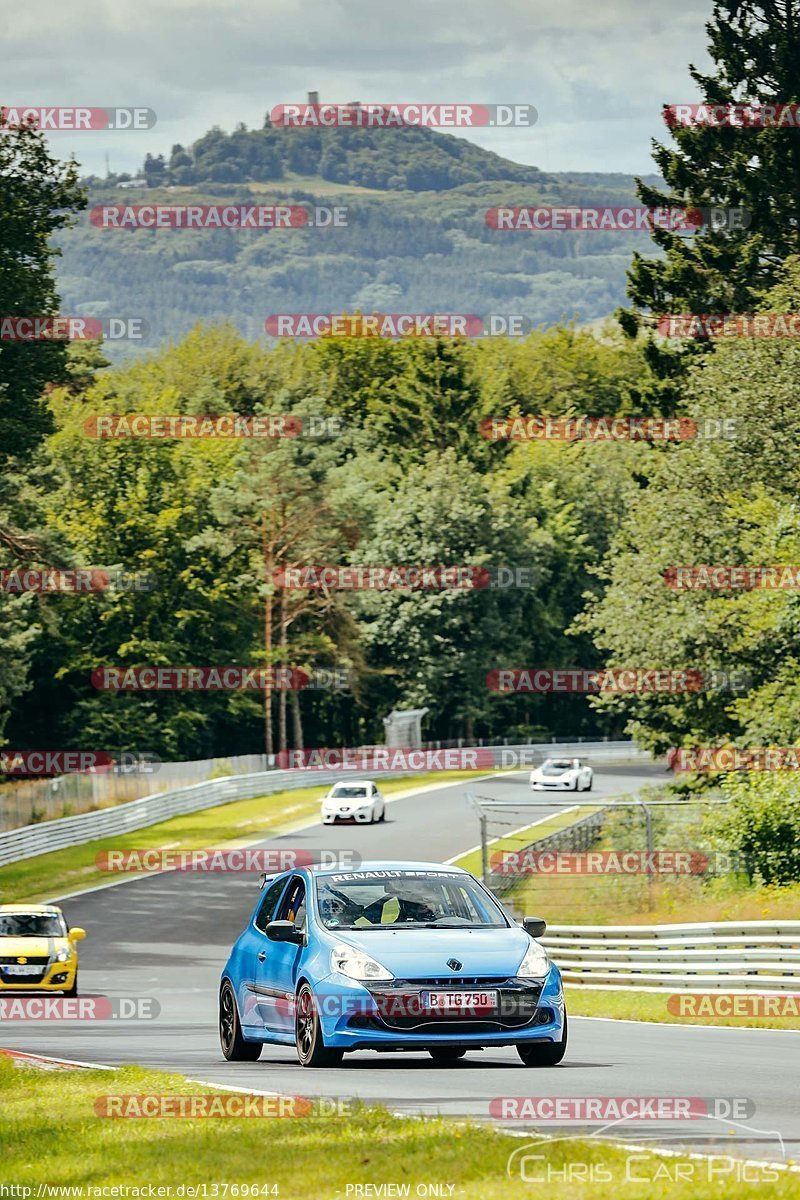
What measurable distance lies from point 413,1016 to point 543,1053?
1.37 metres

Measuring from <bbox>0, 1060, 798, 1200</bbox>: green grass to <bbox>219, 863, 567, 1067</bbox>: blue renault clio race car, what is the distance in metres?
2.15

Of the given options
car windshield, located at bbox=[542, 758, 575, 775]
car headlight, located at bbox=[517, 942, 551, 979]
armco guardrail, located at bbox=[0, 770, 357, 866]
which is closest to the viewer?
car headlight, located at bbox=[517, 942, 551, 979]

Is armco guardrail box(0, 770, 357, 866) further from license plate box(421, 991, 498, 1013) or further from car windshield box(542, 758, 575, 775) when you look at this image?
license plate box(421, 991, 498, 1013)

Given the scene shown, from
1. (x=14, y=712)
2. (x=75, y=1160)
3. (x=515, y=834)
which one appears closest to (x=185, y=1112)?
(x=75, y=1160)

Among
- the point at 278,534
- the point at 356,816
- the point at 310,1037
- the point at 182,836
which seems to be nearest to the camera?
the point at 310,1037

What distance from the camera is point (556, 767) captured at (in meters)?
69.7

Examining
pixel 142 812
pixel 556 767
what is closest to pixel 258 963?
pixel 142 812

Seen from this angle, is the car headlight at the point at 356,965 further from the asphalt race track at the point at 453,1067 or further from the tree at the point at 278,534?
the tree at the point at 278,534

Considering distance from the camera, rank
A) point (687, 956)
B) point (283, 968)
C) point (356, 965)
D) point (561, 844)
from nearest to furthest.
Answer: point (356, 965) < point (283, 968) < point (687, 956) < point (561, 844)

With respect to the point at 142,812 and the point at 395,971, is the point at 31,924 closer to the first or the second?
the point at 395,971

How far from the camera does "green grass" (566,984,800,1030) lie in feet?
63.8

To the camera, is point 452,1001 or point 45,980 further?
point 45,980

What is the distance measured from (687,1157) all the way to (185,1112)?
128 inches

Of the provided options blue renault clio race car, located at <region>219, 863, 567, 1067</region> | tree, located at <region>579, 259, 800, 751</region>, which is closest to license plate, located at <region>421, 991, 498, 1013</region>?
blue renault clio race car, located at <region>219, 863, 567, 1067</region>
